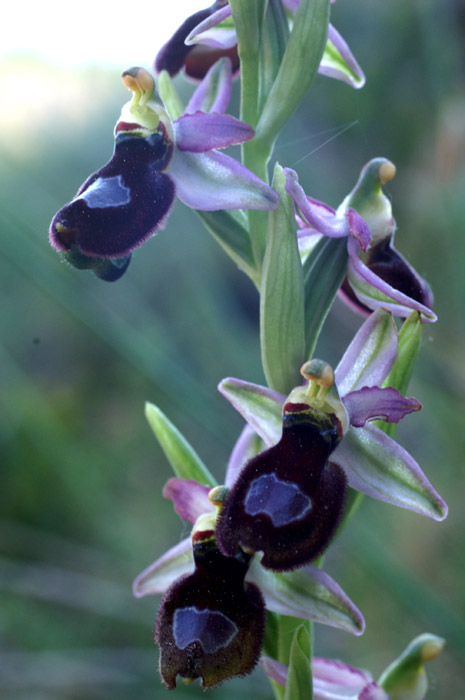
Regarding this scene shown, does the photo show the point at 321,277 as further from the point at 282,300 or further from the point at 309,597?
the point at 309,597

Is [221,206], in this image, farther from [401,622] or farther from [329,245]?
[401,622]

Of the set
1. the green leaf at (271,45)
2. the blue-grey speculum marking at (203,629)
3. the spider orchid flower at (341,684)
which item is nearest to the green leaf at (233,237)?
the green leaf at (271,45)

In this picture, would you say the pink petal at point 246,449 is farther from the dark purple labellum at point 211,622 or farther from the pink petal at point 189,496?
the dark purple labellum at point 211,622

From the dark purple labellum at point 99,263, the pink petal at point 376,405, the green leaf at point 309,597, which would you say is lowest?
the green leaf at point 309,597

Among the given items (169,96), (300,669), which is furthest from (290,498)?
(169,96)

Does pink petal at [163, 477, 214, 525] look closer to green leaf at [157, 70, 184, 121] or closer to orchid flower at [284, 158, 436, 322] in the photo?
orchid flower at [284, 158, 436, 322]

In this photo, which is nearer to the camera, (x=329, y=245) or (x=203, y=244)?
(x=329, y=245)

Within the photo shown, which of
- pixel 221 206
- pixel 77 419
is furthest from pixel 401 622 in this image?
pixel 221 206
